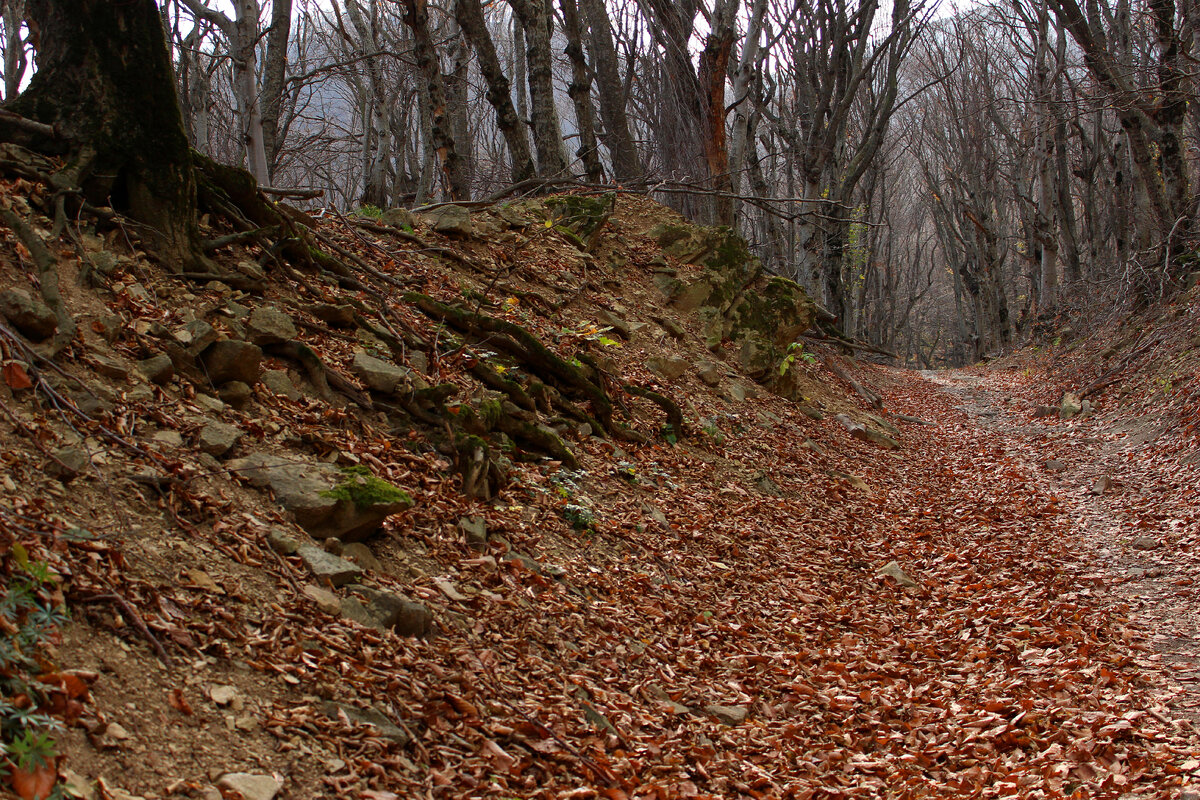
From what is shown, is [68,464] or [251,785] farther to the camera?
[68,464]

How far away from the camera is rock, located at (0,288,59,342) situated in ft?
10.4

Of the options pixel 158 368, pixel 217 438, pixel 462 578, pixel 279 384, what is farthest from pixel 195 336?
pixel 462 578

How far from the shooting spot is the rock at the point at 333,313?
201 inches

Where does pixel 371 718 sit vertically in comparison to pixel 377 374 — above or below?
below

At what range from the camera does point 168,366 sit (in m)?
3.71

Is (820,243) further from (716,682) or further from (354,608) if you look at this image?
(354,608)

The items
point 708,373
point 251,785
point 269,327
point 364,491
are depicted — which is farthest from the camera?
point 708,373

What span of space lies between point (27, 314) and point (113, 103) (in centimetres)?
173

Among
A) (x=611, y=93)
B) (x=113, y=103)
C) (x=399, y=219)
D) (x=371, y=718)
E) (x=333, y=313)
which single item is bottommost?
(x=371, y=718)

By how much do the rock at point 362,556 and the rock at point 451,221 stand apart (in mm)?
5051

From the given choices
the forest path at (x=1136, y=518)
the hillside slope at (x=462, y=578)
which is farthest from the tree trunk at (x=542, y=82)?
the forest path at (x=1136, y=518)

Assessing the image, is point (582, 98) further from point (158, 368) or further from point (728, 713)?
point (728, 713)

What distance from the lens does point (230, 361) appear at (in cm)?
399

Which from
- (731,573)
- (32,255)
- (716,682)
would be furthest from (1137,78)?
(32,255)
